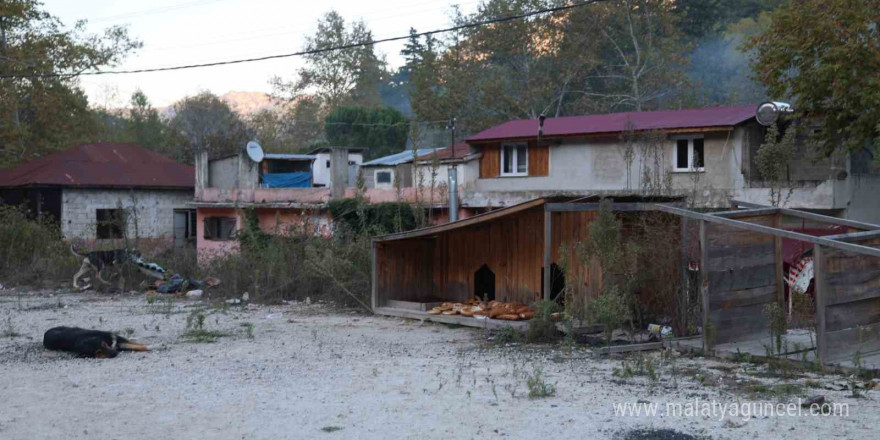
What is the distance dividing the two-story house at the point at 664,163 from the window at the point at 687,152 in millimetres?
29

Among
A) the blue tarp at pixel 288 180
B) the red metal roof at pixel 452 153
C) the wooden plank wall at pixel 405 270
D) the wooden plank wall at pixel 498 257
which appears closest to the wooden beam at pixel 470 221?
the wooden plank wall at pixel 405 270

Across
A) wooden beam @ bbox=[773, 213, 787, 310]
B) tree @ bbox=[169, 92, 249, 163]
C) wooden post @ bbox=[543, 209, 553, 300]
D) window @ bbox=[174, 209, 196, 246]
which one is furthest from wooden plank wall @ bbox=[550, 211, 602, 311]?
tree @ bbox=[169, 92, 249, 163]

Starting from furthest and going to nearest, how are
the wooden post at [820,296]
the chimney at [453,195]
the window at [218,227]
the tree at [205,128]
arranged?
the tree at [205,128] < the window at [218,227] < the chimney at [453,195] < the wooden post at [820,296]

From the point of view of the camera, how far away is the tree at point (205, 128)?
52000 millimetres

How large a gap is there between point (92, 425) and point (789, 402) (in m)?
6.35

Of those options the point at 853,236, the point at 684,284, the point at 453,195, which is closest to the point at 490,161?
the point at 453,195

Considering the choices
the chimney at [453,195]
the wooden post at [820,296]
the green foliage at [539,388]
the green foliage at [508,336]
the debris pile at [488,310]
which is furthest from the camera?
the chimney at [453,195]

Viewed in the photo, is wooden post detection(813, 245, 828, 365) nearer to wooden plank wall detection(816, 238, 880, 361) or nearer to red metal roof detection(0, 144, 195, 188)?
wooden plank wall detection(816, 238, 880, 361)

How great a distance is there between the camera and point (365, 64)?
6412 centimetres

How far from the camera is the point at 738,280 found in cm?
1127

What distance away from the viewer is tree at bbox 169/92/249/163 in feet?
171

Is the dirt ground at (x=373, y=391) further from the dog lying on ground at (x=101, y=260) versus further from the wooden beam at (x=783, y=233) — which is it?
the dog lying on ground at (x=101, y=260)

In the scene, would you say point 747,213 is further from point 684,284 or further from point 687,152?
point 687,152

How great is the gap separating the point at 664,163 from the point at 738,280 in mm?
14657
